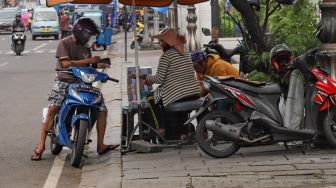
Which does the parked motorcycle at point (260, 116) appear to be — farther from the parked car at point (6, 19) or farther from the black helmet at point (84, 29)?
the parked car at point (6, 19)

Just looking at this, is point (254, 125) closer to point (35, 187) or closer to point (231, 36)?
point (35, 187)

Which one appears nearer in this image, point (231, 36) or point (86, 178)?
point (86, 178)

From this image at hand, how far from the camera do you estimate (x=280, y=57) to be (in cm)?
838

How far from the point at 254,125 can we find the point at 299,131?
494 mm

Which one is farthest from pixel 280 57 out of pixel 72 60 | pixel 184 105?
pixel 72 60

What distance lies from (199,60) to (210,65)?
16 cm

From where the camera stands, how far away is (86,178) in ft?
27.0

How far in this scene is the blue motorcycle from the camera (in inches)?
331

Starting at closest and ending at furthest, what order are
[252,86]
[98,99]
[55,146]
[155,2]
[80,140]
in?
[252,86] < [80,140] < [98,99] < [55,146] < [155,2]

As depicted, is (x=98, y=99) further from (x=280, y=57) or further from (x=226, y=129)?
(x=280, y=57)

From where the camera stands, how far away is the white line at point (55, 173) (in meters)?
7.96

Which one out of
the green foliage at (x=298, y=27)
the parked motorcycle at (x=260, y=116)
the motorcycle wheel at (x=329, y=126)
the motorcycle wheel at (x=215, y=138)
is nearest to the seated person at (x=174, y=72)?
the parked motorcycle at (x=260, y=116)

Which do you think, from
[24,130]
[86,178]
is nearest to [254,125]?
[86,178]

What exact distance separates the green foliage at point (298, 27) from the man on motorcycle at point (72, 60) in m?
2.40
